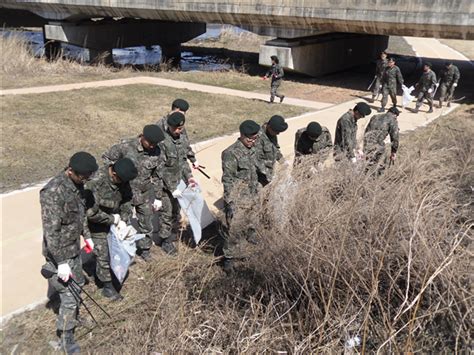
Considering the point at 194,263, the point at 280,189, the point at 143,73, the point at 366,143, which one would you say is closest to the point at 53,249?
the point at 194,263

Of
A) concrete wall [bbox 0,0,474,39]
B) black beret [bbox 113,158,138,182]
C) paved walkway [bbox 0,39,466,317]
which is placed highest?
concrete wall [bbox 0,0,474,39]

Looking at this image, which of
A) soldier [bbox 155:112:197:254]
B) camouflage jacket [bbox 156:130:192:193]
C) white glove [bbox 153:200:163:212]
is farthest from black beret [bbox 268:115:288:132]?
white glove [bbox 153:200:163:212]

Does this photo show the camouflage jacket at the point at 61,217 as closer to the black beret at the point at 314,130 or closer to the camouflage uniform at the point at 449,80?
the black beret at the point at 314,130

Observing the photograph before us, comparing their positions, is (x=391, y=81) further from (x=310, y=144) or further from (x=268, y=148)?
(x=268, y=148)

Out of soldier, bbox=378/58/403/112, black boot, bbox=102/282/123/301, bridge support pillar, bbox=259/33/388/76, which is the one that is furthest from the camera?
bridge support pillar, bbox=259/33/388/76

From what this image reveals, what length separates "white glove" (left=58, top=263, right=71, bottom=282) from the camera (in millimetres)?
3586

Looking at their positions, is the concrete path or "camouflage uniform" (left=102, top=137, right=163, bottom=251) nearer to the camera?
"camouflage uniform" (left=102, top=137, right=163, bottom=251)

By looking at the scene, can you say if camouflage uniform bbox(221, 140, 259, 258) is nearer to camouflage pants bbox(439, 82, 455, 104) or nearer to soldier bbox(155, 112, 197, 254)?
soldier bbox(155, 112, 197, 254)

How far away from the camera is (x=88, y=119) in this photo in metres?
10.8

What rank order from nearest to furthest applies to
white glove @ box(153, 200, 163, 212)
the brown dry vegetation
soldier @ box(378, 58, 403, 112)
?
the brown dry vegetation
white glove @ box(153, 200, 163, 212)
soldier @ box(378, 58, 403, 112)

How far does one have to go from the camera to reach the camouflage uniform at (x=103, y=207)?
4.13m

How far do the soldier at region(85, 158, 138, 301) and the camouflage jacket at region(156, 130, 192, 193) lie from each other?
0.76m

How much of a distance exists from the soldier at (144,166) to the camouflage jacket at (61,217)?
2.59ft

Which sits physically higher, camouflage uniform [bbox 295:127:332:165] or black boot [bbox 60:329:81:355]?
camouflage uniform [bbox 295:127:332:165]
